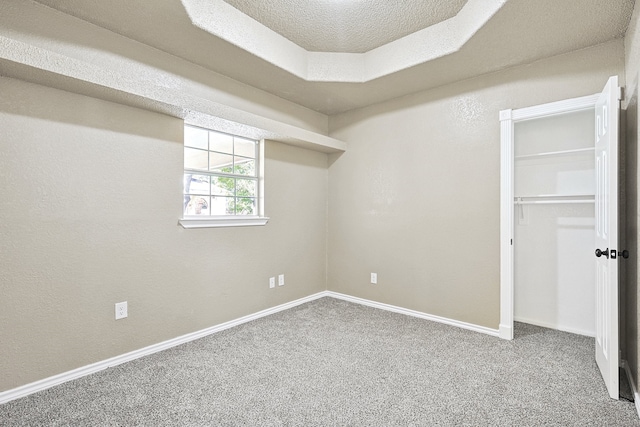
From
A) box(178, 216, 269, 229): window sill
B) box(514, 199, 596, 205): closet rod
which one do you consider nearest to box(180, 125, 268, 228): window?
box(178, 216, 269, 229): window sill

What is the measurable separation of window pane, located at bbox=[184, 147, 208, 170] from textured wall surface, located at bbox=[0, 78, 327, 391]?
0.53 ft

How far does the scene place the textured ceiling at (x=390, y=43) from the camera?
209 centimetres

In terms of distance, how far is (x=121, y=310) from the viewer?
246cm

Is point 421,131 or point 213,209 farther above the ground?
point 421,131

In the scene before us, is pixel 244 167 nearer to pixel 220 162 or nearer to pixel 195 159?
A: pixel 220 162

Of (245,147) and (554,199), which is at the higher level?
(245,147)

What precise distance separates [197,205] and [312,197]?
1529 millimetres

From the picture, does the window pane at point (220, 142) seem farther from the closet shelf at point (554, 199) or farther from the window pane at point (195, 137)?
the closet shelf at point (554, 199)

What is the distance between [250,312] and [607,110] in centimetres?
338

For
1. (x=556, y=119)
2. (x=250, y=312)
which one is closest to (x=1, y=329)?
(x=250, y=312)

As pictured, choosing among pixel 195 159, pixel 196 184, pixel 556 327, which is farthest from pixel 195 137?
pixel 556 327

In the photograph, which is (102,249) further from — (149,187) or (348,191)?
(348,191)

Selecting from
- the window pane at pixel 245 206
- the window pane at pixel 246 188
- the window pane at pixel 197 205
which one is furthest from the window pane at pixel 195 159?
the window pane at pixel 245 206

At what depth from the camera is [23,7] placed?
2.01m
